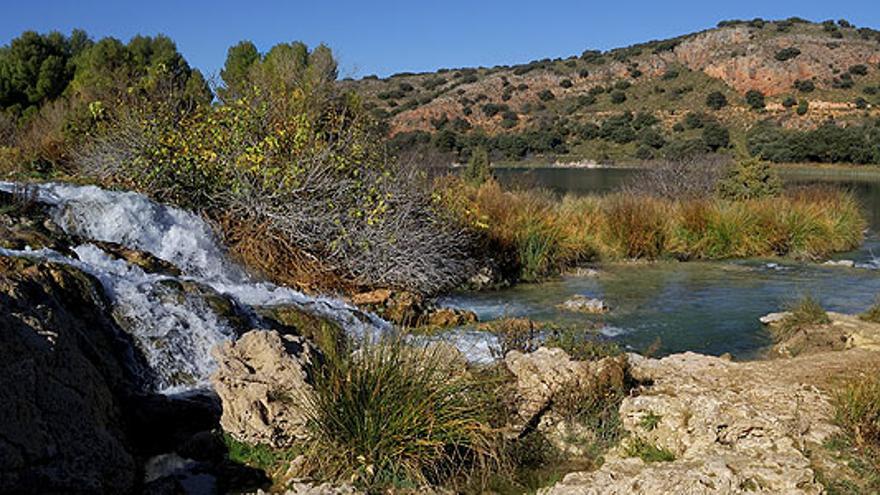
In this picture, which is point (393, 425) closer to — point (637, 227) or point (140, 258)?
point (140, 258)

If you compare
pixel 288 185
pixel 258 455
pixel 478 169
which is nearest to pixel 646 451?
pixel 258 455

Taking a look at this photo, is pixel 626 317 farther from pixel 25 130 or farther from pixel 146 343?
pixel 25 130

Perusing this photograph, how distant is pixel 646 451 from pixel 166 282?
4.87m

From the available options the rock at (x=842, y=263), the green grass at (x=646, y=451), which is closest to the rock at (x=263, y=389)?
the green grass at (x=646, y=451)

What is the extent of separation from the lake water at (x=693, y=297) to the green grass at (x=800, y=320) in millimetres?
208

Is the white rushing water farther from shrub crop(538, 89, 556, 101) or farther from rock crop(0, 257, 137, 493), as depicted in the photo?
shrub crop(538, 89, 556, 101)

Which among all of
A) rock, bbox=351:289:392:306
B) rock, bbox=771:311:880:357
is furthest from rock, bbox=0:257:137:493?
rock, bbox=771:311:880:357

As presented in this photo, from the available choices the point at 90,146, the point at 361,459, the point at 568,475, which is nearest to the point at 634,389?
the point at 568,475

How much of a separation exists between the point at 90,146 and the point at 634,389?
9.91 m

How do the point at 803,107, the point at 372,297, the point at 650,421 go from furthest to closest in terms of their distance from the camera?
the point at 803,107
the point at 372,297
the point at 650,421

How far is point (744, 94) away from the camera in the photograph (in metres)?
62.3

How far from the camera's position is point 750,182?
2019 cm

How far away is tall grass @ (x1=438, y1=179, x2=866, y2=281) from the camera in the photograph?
46.5ft

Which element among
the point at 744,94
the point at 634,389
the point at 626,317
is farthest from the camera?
the point at 744,94
